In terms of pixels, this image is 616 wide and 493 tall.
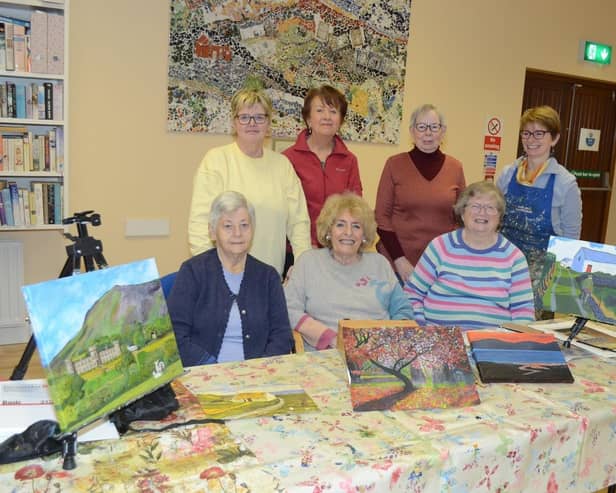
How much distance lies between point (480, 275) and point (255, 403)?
1202 millimetres

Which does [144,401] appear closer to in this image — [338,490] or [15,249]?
[338,490]

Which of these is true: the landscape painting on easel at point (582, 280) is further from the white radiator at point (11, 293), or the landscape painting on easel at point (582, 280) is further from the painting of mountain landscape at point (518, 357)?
the white radiator at point (11, 293)

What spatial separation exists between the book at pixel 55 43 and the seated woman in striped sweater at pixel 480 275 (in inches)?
91.1

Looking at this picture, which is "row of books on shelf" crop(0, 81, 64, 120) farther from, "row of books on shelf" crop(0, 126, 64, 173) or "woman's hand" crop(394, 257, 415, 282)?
"woman's hand" crop(394, 257, 415, 282)

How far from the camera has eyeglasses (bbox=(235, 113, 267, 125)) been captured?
244cm

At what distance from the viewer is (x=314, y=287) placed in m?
2.30

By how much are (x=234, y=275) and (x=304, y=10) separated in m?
2.67

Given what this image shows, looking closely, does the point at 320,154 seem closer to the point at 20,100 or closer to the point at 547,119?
the point at 547,119

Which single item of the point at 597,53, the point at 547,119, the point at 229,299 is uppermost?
the point at 597,53

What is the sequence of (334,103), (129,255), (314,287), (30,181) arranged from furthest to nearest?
1. (129,255)
2. (30,181)
3. (334,103)
4. (314,287)

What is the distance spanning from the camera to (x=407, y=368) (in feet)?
5.32

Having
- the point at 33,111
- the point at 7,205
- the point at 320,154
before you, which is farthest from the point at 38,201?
the point at 320,154

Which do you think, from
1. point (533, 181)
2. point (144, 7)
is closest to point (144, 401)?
point (533, 181)

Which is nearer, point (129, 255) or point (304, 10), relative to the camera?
point (129, 255)
